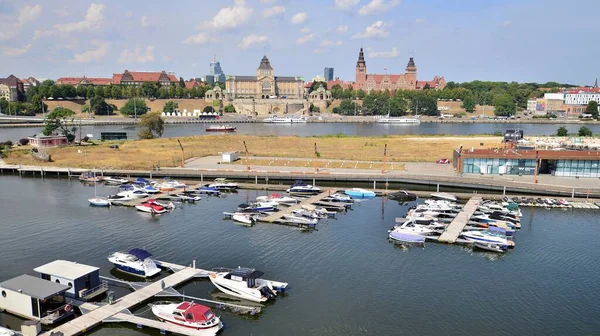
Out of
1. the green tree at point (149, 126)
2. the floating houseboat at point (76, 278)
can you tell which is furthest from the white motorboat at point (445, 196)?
the green tree at point (149, 126)

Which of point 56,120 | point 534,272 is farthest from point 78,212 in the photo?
point 56,120

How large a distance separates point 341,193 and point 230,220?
15.7 meters

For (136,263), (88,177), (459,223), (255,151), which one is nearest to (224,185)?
(88,177)

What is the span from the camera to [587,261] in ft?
128

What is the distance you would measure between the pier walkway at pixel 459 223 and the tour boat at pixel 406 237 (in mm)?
1775

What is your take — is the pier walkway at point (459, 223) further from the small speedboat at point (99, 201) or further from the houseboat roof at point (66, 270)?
the small speedboat at point (99, 201)

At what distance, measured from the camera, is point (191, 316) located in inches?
1097

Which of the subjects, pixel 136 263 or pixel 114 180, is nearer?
pixel 136 263

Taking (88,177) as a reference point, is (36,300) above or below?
below

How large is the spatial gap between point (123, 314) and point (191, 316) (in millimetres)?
4559

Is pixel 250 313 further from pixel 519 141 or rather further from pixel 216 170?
pixel 519 141

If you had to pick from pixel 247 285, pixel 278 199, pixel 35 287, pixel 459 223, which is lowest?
pixel 247 285

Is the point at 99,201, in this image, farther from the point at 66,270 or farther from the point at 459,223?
the point at 459,223

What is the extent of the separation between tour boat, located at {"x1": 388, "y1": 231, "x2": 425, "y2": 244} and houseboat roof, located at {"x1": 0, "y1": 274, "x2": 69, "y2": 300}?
87.1 feet
